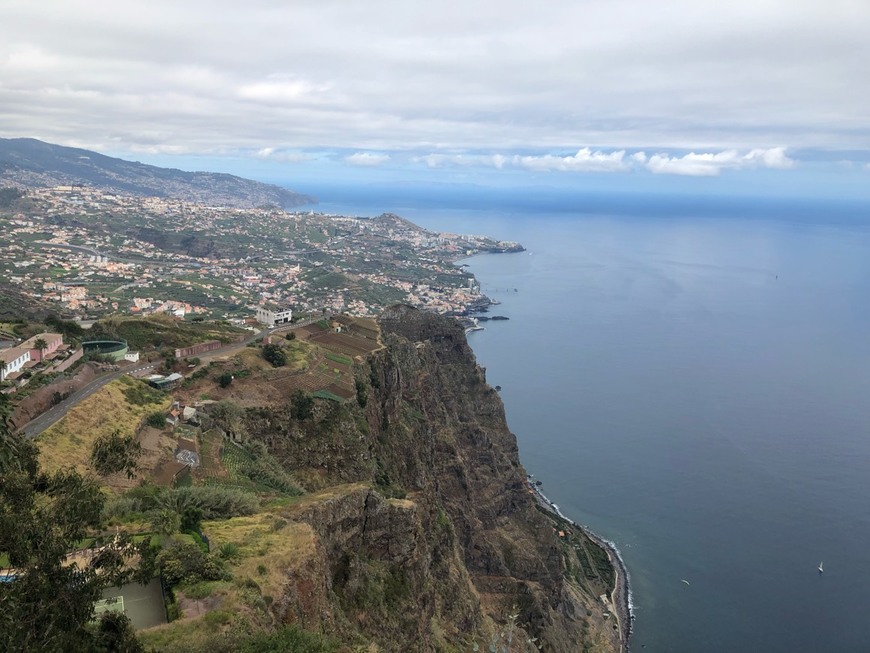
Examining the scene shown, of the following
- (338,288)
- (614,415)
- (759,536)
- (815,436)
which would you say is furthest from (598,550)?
(338,288)

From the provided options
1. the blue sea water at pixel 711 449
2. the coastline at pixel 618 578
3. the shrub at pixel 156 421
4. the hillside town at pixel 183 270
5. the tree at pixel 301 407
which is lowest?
the coastline at pixel 618 578

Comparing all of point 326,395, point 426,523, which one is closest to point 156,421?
point 326,395

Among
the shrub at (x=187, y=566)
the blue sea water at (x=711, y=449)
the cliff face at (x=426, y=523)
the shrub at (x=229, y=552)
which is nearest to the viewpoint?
the shrub at (x=187, y=566)

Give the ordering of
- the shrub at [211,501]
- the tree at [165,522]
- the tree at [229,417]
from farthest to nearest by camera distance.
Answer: the tree at [229,417] < the shrub at [211,501] < the tree at [165,522]

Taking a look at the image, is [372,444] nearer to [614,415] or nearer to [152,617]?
[152,617]

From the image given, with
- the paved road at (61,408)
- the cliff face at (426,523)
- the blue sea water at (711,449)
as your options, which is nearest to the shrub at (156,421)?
the paved road at (61,408)

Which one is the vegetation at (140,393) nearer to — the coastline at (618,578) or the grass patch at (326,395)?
the grass patch at (326,395)

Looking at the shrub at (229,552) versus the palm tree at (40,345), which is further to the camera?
the palm tree at (40,345)

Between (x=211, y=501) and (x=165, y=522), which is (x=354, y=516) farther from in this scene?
(x=165, y=522)
